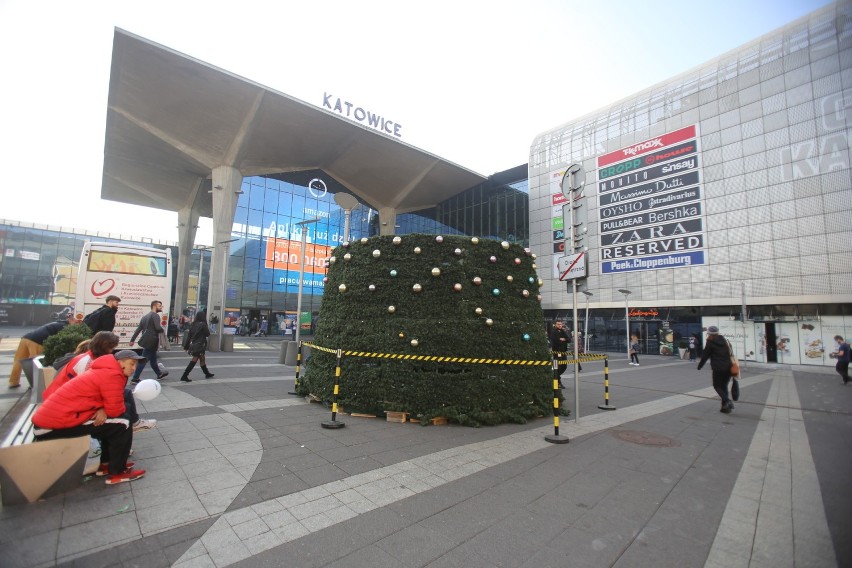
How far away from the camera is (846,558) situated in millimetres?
2881

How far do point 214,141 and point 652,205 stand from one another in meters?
32.9

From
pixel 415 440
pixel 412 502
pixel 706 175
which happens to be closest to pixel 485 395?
pixel 415 440

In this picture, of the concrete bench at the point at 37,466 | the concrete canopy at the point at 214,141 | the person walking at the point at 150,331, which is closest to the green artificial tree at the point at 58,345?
the person walking at the point at 150,331

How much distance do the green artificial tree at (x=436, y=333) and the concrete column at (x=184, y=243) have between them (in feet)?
114

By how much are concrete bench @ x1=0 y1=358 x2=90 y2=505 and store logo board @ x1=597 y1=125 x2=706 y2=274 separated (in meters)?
35.2

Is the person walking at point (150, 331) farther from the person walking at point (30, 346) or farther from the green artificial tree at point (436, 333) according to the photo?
the green artificial tree at point (436, 333)

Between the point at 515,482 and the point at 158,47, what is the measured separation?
25.8 meters

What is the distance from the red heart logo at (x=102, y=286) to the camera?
1270 cm

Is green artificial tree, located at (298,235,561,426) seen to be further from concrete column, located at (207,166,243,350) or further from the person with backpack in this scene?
concrete column, located at (207,166,243,350)

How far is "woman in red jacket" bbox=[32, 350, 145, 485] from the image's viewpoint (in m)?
3.56

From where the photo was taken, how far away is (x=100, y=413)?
3.75m

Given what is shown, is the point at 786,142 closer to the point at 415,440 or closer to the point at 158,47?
the point at 415,440

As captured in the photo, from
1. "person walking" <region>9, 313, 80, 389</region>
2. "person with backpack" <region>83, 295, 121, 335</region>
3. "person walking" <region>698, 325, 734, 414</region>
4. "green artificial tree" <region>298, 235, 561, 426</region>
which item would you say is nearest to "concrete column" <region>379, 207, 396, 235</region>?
"person with backpack" <region>83, 295, 121, 335</region>

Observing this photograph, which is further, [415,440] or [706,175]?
[706,175]
